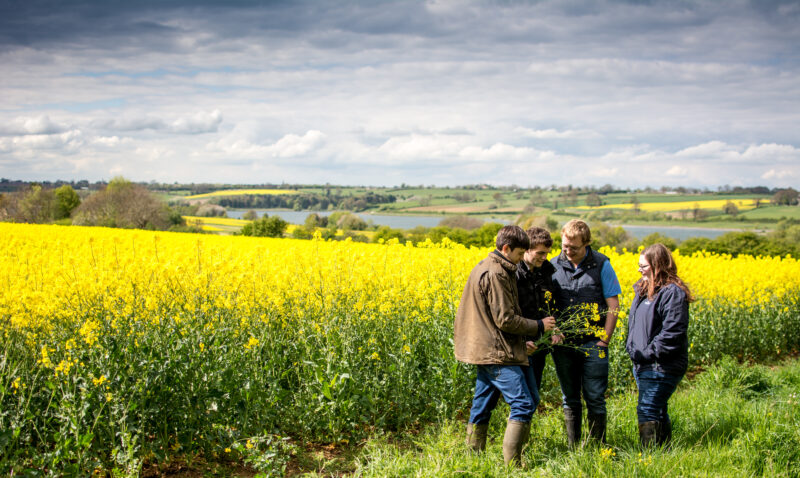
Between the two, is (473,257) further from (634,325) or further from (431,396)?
(634,325)

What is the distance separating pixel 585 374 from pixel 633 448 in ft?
2.43

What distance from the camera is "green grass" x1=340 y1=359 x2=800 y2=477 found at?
3.73m

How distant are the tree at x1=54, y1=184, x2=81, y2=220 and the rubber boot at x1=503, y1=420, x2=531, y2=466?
51.3 metres

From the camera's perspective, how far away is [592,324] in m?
4.41

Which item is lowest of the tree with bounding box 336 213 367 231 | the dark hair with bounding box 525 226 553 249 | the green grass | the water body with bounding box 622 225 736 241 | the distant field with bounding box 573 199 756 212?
the green grass

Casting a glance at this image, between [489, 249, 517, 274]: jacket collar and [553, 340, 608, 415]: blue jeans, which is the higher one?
[489, 249, 517, 274]: jacket collar

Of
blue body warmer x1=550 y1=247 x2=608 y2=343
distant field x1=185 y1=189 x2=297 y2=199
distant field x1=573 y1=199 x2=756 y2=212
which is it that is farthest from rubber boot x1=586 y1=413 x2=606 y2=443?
distant field x1=185 y1=189 x2=297 y2=199

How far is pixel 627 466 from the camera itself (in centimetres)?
378

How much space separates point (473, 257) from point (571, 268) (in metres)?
3.45

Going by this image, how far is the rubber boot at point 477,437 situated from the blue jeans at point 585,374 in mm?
768

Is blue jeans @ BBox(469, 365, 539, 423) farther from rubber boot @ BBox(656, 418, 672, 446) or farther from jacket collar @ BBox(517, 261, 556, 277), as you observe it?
rubber boot @ BBox(656, 418, 672, 446)

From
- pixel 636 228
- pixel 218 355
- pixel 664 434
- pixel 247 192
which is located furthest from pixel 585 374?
pixel 247 192

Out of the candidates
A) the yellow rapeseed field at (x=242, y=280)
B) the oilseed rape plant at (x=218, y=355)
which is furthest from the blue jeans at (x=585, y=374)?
the yellow rapeseed field at (x=242, y=280)

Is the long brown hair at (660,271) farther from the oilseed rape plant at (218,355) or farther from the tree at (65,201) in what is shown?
the tree at (65,201)
